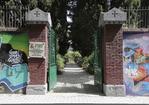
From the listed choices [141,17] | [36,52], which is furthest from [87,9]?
[36,52]

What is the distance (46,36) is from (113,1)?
34.6 ft

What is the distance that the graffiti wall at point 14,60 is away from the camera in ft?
55.0

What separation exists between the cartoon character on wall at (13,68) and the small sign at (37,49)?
41 cm

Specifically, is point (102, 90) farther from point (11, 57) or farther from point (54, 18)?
point (54, 18)

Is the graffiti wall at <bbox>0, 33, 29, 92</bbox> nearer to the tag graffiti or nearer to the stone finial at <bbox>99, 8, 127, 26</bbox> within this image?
the tag graffiti

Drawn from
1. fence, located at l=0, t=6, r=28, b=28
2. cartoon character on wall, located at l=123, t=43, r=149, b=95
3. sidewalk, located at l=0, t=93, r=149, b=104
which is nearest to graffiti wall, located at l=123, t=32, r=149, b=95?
cartoon character on wall, located at l=123, t=43, r=149, b=95

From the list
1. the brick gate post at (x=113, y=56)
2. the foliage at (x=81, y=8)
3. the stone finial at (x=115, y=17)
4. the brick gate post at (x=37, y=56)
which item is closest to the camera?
the stone finial at (x=115, y=17)

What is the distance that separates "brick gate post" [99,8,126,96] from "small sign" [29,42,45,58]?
2390mm

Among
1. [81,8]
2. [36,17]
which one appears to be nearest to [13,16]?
[36,17]

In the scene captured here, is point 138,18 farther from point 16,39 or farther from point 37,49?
point 16,39

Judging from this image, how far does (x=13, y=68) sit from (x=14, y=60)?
312mm

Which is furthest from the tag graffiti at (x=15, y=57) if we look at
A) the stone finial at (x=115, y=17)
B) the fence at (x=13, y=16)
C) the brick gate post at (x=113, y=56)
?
the stone finial at (x=115, y=17)

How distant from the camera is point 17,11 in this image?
17.8m

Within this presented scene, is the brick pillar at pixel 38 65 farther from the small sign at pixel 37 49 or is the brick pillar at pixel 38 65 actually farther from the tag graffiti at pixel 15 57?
the tag graffiti at pixel 15 57
